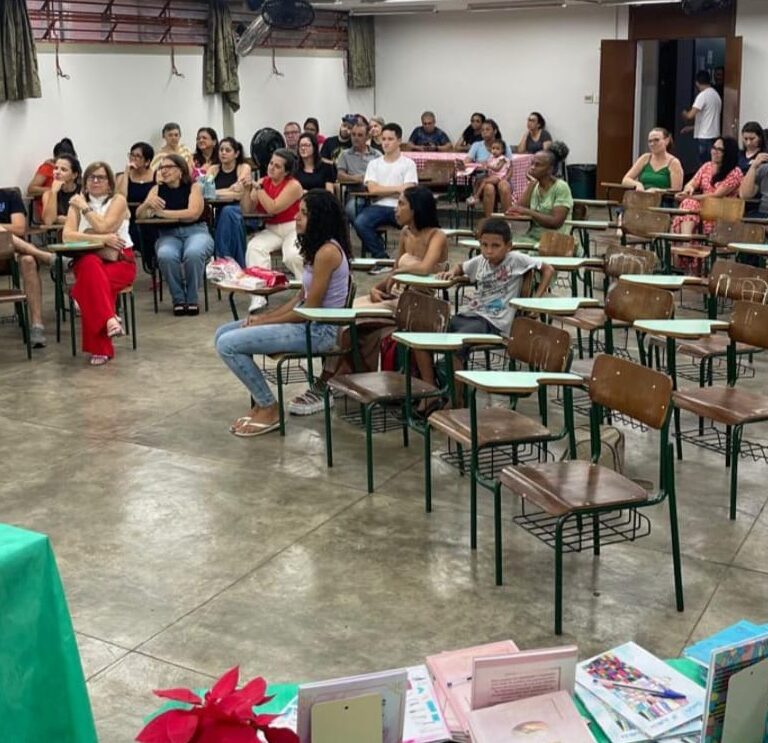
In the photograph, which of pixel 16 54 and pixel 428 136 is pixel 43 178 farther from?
pixel 428 136

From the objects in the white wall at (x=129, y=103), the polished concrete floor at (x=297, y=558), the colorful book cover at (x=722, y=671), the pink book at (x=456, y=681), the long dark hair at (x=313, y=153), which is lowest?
the polished concrete floor at (x=297, y=558)

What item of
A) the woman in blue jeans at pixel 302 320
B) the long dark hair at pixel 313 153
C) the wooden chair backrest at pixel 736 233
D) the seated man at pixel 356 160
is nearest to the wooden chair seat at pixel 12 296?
the woman in blue jeans at pixel 302 320

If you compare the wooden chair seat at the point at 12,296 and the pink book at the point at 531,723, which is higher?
the wooden chair seat at the point at 12,296

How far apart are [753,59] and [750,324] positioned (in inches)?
383

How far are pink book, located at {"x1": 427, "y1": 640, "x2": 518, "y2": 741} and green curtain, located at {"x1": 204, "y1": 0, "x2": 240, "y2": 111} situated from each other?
37.4 feet

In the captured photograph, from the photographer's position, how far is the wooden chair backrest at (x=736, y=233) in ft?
24.3

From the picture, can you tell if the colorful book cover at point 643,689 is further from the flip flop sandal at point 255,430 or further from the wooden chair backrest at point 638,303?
the flip flop sandal at point 255,430

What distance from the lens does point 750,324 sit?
188 inches

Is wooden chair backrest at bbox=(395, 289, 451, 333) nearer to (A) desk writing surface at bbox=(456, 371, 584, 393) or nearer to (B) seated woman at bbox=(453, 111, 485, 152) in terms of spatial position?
(A) desk writing surface at bbox=(456, 371, 584, 393)

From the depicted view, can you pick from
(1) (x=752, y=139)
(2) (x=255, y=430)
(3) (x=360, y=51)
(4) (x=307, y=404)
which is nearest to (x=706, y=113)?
(1) (x=752, y=139)

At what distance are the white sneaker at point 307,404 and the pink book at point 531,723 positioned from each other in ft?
12.1

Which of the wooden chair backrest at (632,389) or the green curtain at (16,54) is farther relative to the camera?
the green curtain at (16,54)

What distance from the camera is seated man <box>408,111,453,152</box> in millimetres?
15059

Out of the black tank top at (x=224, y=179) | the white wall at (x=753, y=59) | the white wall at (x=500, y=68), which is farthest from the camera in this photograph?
the white wall at (x=500, y=68)
